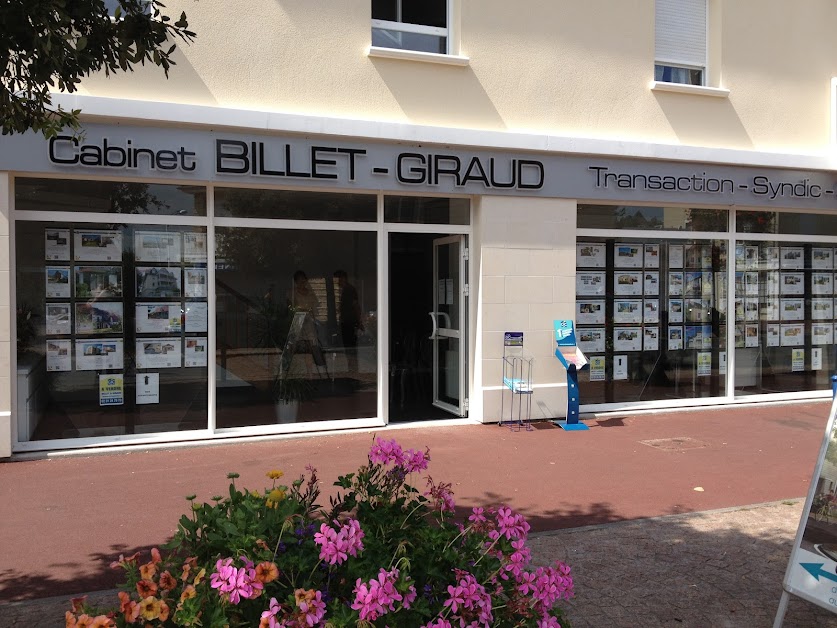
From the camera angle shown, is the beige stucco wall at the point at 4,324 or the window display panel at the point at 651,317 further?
the window display panel at the point at 651,317

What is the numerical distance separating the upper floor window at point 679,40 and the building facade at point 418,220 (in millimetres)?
40

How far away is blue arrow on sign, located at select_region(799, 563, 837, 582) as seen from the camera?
337 cm

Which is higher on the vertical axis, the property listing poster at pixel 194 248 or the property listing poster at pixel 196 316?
the property listing poster at pixel 194 248

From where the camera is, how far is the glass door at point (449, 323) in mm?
9336

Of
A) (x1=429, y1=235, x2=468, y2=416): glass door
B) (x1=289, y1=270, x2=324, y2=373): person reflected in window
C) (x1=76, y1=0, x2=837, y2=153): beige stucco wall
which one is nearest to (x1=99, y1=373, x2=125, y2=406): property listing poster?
(x1=289, y1=270, x2=324, y2=373): person reflected in window

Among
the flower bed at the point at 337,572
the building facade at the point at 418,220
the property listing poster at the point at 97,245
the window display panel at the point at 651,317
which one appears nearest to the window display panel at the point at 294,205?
the building facade at the point at 418,220

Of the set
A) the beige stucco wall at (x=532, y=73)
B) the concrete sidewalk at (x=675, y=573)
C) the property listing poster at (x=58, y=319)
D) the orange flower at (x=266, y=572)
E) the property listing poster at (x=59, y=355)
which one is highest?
the beige stucco wall at (x=532, y=73)

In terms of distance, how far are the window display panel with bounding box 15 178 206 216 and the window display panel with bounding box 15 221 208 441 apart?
17cm

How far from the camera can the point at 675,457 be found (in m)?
7.58

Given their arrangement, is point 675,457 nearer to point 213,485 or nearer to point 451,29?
point 213,485

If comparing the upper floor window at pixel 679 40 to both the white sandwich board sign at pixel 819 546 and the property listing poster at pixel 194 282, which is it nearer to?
the property listing poster at pixel 194 282

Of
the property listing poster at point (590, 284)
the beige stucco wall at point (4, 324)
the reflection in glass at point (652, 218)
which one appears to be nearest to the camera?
the beige stucco wall at point (4, 324)

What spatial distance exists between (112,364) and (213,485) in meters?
2.12

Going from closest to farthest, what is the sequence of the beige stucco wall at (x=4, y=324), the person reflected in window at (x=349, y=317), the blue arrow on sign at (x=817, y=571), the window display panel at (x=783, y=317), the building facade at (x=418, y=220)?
the blue arrow on sign at (x=817, y=571) → the beige stucco wall at (x=4, y=324) → the building facade at (x=418, y=220) → the person reflected in window at (x=349, y=317) → the window display panel at (x=783, y=317)
